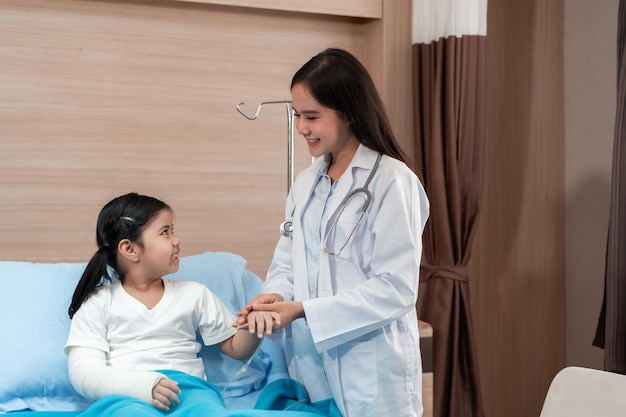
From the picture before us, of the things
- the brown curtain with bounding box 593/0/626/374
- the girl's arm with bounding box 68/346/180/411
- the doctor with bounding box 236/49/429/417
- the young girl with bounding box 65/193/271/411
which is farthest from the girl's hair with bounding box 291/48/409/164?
the brown curtain with bounding box 593/0/626/374

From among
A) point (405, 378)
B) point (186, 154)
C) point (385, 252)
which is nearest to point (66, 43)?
point (186, 154)

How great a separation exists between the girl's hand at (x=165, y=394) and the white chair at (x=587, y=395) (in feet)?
2.75

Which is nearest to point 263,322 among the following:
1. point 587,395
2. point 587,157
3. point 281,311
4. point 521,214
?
point 281,311

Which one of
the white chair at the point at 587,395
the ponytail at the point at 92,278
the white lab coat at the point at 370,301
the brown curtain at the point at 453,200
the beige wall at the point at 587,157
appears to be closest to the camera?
the white chair at the point at 587,395

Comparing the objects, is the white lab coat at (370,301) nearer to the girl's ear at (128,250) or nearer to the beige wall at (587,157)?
the girl's ear at (128,250)

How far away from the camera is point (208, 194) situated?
3.07m

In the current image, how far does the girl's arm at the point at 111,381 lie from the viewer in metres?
1.91

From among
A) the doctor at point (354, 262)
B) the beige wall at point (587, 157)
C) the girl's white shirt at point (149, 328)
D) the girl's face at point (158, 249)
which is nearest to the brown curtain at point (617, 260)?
the beige wall at point (587, 157)

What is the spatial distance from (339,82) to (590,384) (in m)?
0.92

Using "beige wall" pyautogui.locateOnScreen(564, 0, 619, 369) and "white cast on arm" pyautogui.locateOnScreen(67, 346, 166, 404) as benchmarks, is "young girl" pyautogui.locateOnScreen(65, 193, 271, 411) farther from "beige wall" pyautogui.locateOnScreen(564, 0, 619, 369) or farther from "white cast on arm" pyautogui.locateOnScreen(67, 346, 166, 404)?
"beige wall" pyautogui.locateOnScreen(564, 0, 619, 369)

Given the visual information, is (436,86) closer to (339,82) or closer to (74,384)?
(339,82)

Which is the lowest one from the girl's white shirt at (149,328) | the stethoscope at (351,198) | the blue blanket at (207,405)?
the blue blanket at (207,405)

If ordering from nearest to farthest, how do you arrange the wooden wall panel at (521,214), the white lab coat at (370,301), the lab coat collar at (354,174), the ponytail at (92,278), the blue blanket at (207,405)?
the blue blanket at (207,405)
the white lab coat at (370,301)
the lab coat collar at (354,174)
the ponytail at (92,278)
the wooden wall panel at (521,214)

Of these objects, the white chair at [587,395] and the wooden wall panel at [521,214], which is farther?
the wooden wall panel at [521,214]
